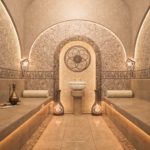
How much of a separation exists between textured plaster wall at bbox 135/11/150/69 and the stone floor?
77.3 inches

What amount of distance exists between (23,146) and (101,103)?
12.6ft

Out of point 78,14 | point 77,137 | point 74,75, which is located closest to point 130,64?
point 74,75

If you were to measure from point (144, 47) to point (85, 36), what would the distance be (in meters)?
1.97

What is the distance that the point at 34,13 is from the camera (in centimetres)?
715

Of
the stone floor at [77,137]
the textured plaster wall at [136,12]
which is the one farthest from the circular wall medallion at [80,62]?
the stone floor at [77,137]

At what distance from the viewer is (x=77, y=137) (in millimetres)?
4215

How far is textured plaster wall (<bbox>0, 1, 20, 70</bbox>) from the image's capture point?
521 centimetres

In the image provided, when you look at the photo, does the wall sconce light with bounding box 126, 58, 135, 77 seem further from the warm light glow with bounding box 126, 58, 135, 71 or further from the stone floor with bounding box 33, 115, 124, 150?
the stone floor with bounding box 33, 115, 124, 150

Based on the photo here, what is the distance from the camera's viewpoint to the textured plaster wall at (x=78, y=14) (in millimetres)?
7105

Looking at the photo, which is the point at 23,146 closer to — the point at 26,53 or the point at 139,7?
the point at 26,53

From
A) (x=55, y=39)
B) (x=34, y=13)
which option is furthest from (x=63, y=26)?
(x=34, y=13)

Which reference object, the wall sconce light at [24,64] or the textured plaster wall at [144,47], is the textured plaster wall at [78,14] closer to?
the wall sconce light at [24,64]

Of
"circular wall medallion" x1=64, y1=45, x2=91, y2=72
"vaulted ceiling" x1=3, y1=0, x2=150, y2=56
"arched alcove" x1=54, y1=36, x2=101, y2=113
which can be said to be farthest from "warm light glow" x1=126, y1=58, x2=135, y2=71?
"circular wall medallion" x1=64, y1=45, x2=91, y2=72

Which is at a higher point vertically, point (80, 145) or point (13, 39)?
point (13, 39)
